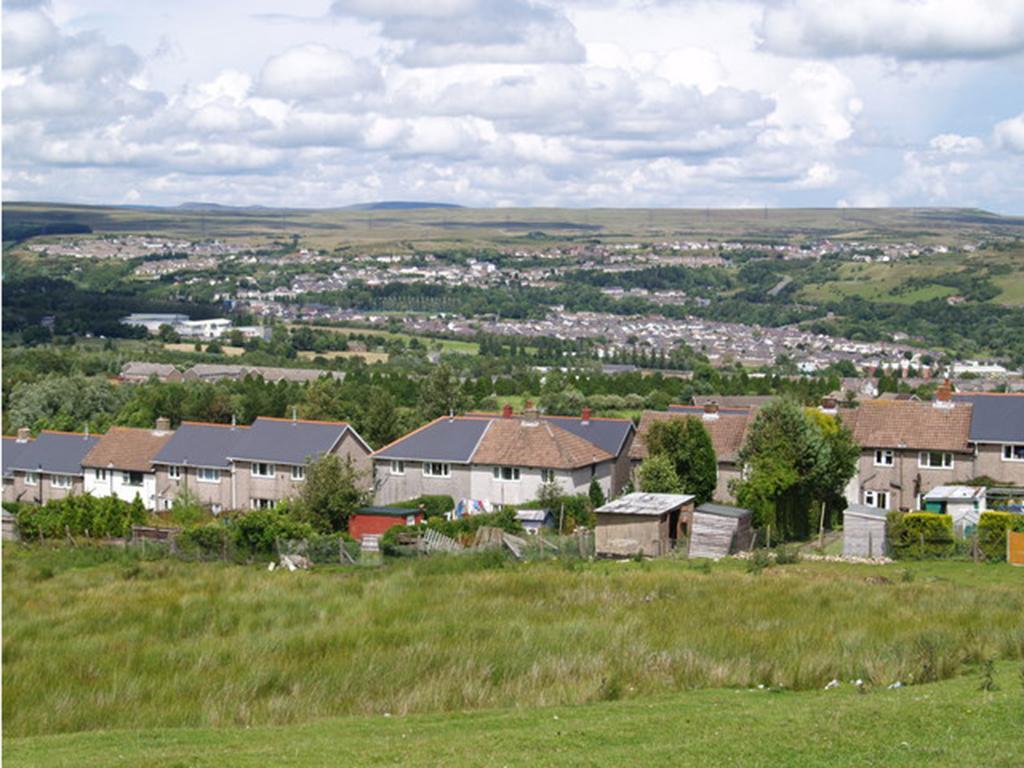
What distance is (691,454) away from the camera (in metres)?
50.8

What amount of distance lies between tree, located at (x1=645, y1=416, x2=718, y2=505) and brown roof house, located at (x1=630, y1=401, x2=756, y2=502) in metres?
1.05

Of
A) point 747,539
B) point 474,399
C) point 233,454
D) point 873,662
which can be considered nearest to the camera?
point 873,662

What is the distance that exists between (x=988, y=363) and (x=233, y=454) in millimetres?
136506

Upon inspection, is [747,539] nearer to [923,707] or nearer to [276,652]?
[276,652]

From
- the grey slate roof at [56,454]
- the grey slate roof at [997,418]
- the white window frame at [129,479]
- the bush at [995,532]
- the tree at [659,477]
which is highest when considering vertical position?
the grey slate roof at [997,418]

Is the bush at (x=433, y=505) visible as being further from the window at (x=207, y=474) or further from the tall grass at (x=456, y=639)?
the tall grass at (x=456, y=639)

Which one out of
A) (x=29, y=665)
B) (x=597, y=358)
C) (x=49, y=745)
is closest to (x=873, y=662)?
(x=49, y=745)

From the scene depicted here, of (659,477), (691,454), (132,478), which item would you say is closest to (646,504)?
(659,477)

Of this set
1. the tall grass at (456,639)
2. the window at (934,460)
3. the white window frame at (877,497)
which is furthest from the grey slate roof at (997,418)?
the tall grass at (456,639)

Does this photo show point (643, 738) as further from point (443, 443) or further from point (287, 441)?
point (287, 441)

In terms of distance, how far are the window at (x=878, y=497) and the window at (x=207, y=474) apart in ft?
92.5

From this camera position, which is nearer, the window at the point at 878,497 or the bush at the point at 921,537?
the bush at the point at 921,537

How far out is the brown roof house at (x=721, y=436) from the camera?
53719 mm

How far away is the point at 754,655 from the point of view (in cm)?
2142
